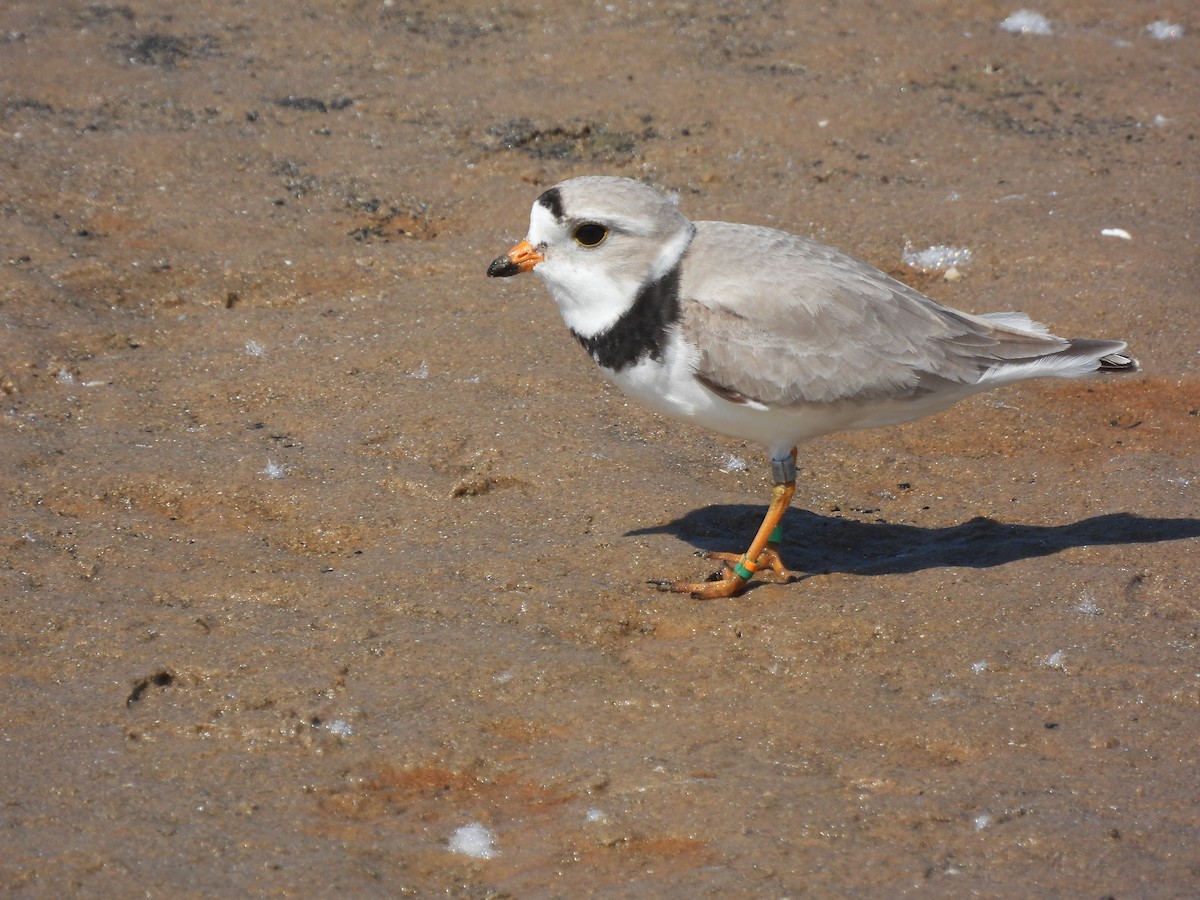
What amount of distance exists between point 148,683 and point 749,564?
2.35 m

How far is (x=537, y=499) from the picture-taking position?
580cm

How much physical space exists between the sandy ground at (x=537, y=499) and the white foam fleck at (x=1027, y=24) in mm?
282

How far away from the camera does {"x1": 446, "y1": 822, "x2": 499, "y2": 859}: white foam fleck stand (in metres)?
3.68

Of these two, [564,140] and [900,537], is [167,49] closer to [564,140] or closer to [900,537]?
[564,140]

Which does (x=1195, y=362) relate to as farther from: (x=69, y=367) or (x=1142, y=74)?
(x=69, y=367)

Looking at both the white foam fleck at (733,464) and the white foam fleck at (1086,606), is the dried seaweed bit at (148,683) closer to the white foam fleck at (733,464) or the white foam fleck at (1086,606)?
the white foam fleck at (733,464)

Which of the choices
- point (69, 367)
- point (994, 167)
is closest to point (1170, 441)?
point (994, 167)

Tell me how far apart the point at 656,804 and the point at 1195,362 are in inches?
182

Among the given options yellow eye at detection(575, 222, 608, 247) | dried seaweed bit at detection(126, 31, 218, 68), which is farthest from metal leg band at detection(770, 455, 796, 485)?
dried seaweed bit at detection(126, 31, 218, 68)

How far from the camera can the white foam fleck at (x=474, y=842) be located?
3.68 m

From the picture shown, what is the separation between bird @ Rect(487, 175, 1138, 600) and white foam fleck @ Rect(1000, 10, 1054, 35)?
6.87 meters

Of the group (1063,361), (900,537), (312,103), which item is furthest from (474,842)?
(312,103)

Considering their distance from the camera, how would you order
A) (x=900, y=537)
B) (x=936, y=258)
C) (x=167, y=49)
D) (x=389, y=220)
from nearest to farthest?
(x=900, y=537)
(x=936, y=258)
(x=389, y=220)
(x=167, y=49)

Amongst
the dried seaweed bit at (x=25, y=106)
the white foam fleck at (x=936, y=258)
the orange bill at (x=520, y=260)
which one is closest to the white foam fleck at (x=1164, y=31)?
the white foam fleck at (x=936, y=258)
